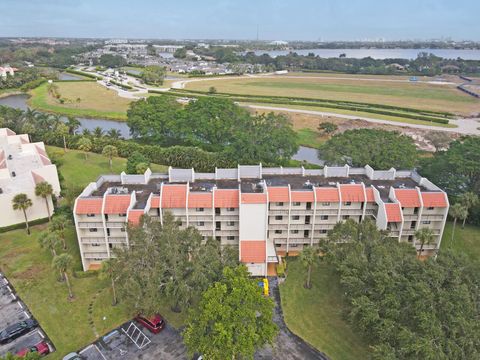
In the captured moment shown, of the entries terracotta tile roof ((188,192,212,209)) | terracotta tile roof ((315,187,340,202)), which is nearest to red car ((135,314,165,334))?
terracotta tile roof ((188,192,212,209))

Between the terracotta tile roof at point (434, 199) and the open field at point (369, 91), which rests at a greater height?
the terracotta tile roof at point (434, 199)

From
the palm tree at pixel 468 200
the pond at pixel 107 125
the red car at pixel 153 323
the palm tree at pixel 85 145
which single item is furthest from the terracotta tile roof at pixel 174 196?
the pond at pixel 107 125

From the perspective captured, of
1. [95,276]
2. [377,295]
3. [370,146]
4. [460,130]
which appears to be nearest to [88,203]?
[95,276]

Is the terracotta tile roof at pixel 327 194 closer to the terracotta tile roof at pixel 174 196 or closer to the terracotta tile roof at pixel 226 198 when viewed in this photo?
the terracotta tile roof at pixel 226 198

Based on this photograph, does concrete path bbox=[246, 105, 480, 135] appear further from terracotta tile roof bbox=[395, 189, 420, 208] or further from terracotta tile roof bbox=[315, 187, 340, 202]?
terracotta tile roof bbox=[315, 187, 340, 202]

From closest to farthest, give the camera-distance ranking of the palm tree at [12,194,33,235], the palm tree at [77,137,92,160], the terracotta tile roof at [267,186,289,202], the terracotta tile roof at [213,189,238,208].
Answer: the terracotta tile roof at [213,189,238,208] → the terracotta tile roof at [267,186,289,202] → the palm tree at [12,194,33,235] → the palm tree at [77,137,92,160]

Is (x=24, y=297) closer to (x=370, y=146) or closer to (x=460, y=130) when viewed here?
(x=370, y=146)

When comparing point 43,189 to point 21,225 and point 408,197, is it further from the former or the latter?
point 408,197
